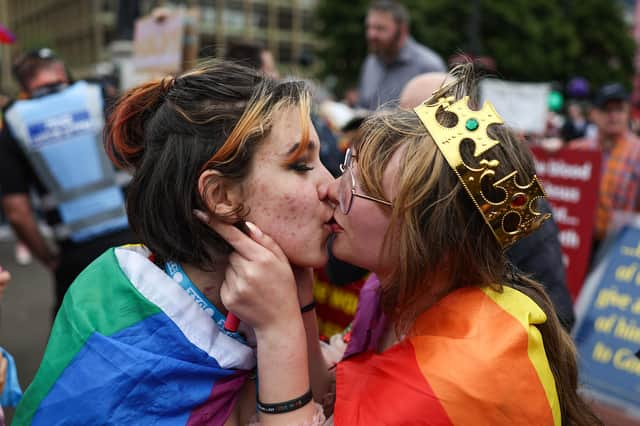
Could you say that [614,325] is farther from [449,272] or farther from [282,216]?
[282,216]

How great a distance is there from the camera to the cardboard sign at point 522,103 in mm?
8383

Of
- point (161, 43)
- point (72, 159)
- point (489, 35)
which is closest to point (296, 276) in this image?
point (72, 159)

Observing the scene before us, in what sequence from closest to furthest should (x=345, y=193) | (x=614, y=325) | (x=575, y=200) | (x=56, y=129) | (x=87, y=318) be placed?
(x=87, y=318)
(x=345, y=193)
(x=56, y=129)
(x=614, y=325)
(x=575, y=200)

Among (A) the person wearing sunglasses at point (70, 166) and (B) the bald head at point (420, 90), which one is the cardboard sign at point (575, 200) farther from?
(A) the person wearing sunglasses at point (70, 166)

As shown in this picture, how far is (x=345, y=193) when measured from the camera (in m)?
1.62

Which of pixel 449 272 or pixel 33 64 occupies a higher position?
pixel 449 272

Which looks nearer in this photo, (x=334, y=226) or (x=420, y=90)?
(x=334, y=226)

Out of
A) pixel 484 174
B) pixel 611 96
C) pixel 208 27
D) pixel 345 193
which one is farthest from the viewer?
pixel 208 27

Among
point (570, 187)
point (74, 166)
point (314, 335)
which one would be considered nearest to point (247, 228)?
point (314, 335)

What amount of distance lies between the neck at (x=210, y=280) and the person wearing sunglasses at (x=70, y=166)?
6.86 feet

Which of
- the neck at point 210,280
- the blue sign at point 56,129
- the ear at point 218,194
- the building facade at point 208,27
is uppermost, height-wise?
the ear at point 218,194

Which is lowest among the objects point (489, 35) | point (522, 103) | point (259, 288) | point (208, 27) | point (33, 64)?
point (208, 27)

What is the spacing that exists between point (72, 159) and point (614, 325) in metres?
3.85

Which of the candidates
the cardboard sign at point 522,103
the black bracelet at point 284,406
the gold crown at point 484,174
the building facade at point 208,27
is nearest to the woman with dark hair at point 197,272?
the black bracelet at point 284,406
